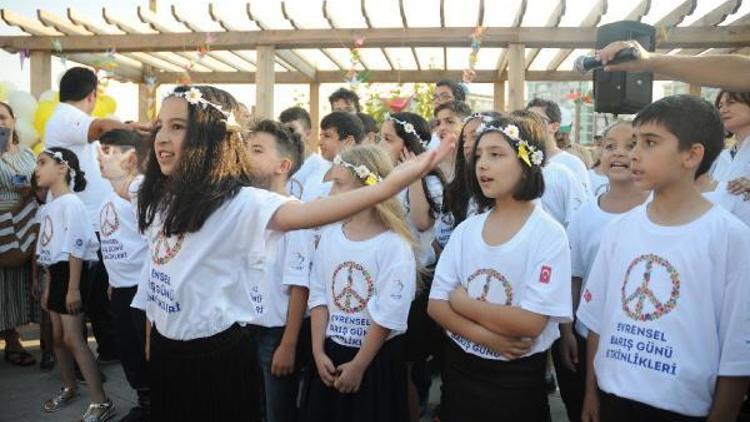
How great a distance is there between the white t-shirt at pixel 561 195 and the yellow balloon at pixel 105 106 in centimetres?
638

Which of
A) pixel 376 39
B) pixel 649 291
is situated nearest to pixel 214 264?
pixel 649 291

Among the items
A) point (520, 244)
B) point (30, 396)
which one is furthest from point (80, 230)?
point (520, 244)

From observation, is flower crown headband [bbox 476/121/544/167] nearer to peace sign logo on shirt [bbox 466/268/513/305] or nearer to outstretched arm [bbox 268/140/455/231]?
peace sign logo on shirt [bbox 466/268/513/305]

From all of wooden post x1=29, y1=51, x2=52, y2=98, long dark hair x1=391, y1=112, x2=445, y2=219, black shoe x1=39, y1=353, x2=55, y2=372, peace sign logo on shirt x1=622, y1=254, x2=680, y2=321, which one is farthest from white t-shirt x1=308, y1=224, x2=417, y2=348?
wooden post x1=29, y1=51, x2=52, y2=98

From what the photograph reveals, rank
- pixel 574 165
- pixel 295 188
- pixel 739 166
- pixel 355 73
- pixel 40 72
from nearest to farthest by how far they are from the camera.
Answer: pixel 739 166 < pixel 574 165 < pixel 295 188 < pixel 40 72 < pixel 355 73

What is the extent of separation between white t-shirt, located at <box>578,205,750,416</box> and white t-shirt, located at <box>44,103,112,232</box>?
4111 millimetres

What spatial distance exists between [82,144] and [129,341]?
1870mm

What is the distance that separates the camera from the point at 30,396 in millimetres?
4738

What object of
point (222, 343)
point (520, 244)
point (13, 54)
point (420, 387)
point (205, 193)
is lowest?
point (420, 387)

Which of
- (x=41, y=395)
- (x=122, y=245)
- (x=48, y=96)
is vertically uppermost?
(x=48, y=96)

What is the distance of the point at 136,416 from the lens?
414cm

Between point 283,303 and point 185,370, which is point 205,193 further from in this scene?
point 283,303

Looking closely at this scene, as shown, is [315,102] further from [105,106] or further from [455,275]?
[455,275]

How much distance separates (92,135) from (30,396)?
203 centimetres
